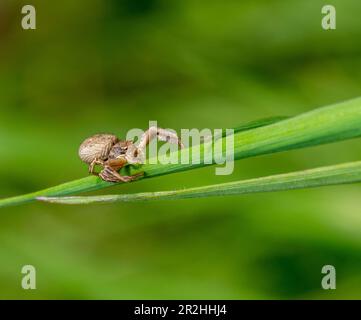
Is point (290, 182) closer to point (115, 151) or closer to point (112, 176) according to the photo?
point (112, 176)

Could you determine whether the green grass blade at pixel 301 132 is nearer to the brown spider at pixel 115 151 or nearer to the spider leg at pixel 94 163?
the brown spider at pixel 115 151

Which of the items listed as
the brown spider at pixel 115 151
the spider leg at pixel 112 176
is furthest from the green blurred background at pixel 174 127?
the spider leg at pixel 112 176

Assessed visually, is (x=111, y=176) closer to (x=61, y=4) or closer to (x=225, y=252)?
(x=225, y=252)

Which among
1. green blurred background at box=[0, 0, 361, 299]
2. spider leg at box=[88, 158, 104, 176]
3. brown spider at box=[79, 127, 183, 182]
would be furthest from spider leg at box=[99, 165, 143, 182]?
green blurred background at box=[0, 0, 361, 299]

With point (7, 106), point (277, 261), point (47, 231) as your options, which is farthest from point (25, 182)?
point (277, 261)

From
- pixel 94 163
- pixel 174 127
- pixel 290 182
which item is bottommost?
pixel 290 182

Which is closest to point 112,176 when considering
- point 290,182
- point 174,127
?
point 290,182
